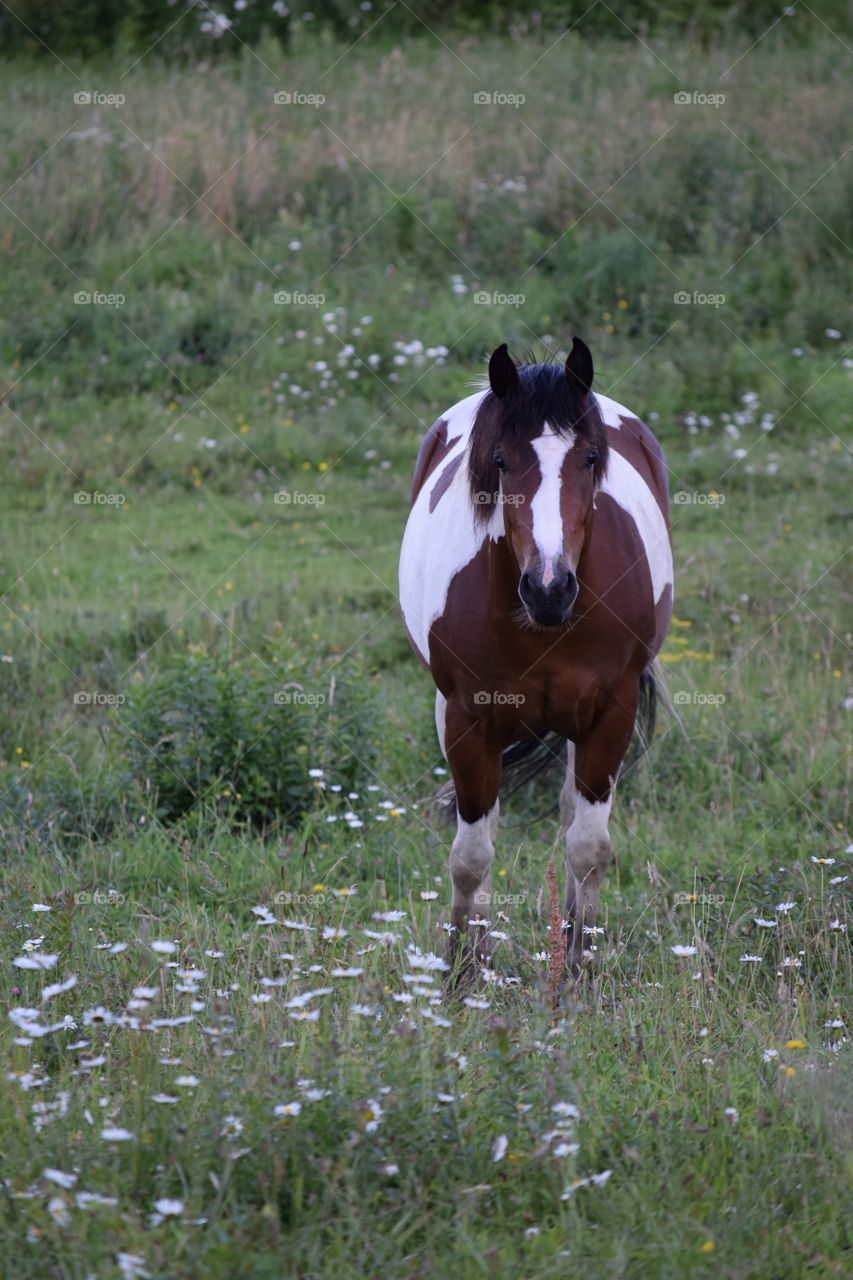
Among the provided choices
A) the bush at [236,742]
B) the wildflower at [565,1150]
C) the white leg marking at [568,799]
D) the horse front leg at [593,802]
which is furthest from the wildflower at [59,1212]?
the bush at [236,742]

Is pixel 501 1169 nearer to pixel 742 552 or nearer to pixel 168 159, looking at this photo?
pixel 742 552

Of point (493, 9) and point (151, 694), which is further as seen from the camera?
point (493, 9)

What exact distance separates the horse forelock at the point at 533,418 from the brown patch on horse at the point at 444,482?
739mm

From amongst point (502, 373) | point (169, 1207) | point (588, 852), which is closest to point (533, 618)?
point (502, 373)

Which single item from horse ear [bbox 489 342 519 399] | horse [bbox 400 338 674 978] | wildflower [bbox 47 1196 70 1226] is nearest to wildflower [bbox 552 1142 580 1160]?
wildflower [bbox 47 1196 70 1226]

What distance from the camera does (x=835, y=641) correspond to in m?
6.74

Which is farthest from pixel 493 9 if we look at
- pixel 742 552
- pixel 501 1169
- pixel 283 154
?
pixel 501 1169

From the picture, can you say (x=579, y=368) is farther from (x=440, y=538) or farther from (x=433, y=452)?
(x=433, y=452)

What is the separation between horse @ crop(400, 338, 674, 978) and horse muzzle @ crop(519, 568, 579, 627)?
3 centimetres

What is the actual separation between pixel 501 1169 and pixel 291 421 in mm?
7152

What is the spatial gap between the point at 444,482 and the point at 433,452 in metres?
0.65

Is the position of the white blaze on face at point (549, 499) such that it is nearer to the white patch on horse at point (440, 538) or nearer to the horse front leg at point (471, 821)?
the white patch on horse at point (440, 538)

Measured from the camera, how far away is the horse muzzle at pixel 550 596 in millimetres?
3447

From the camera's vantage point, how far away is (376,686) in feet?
20.1
